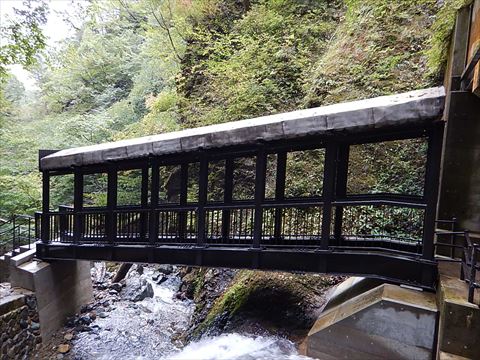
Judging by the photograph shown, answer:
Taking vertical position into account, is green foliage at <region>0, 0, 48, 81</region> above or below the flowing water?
above

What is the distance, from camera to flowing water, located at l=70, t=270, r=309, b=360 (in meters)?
5.79

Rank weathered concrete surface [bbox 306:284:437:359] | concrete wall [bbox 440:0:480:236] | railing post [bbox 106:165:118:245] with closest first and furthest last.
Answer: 1. weathered concrete surface [bbox 306:284:437:359]
2. concrete wall [bbox 440:0:480:236]
3. railing post [bbox 106:165:118:245]

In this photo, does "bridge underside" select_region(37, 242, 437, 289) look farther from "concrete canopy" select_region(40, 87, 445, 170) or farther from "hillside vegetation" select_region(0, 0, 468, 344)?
"concrete canopy" select_region(40, 87, 445, 170)

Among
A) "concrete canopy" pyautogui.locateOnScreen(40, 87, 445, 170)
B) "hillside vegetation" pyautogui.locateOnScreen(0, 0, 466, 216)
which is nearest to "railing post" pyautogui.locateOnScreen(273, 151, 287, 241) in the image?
"concrete canopy" pyautogui.locateOnScreen(40, 87, 445, 170)

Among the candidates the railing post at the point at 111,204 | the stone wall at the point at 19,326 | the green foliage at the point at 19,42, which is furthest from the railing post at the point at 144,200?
the green foliage at the point at 19,42

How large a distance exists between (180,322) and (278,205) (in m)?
4.94

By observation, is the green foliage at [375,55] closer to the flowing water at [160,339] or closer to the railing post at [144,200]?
the railing post at [144,200]

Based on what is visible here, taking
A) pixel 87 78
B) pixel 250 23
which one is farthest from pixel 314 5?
pixel 87 78

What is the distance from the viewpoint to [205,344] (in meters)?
6.46

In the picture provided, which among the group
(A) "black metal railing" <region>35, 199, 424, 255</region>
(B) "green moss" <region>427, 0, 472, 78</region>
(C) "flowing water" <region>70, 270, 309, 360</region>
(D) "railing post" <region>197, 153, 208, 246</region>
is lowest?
(C) "flowing water" <region>70, 270, 309, 360</region>

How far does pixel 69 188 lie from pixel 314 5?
43.9 feet

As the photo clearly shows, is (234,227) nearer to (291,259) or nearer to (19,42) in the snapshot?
(291,259)

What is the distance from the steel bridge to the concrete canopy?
0.6 inches

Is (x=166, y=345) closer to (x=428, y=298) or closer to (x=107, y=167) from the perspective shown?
(x=107, y=167)
